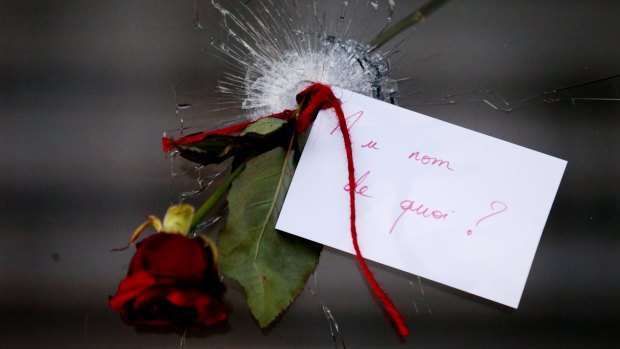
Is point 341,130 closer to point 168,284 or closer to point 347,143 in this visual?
point 347,143

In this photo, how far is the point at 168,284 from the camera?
11.8 inches

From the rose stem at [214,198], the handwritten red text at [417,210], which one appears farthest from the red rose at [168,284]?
the handwritten red text at [417,210]

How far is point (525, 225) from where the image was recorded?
1.23ft

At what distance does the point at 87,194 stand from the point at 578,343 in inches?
14.8

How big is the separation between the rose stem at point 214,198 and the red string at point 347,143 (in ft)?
0.18

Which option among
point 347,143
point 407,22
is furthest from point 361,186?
point 407,22

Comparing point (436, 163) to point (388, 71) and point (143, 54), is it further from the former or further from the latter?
point (143, 54)

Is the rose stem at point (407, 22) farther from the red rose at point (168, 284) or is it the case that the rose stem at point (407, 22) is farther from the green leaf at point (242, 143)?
the red rose at point (168, 284)

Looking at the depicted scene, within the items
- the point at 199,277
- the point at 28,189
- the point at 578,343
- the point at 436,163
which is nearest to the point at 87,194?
the point at 28,189

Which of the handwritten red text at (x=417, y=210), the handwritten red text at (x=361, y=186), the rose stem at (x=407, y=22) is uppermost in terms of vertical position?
the rose stem at (x=407, y=22)

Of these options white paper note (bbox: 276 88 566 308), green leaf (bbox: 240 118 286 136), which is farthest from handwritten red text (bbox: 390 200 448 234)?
green leaf (bbox: 240 118 286 136)

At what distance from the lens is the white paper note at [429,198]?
372 millimetres

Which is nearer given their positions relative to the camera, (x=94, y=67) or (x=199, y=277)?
(x=199, y=277)

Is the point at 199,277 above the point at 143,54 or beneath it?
beneath
